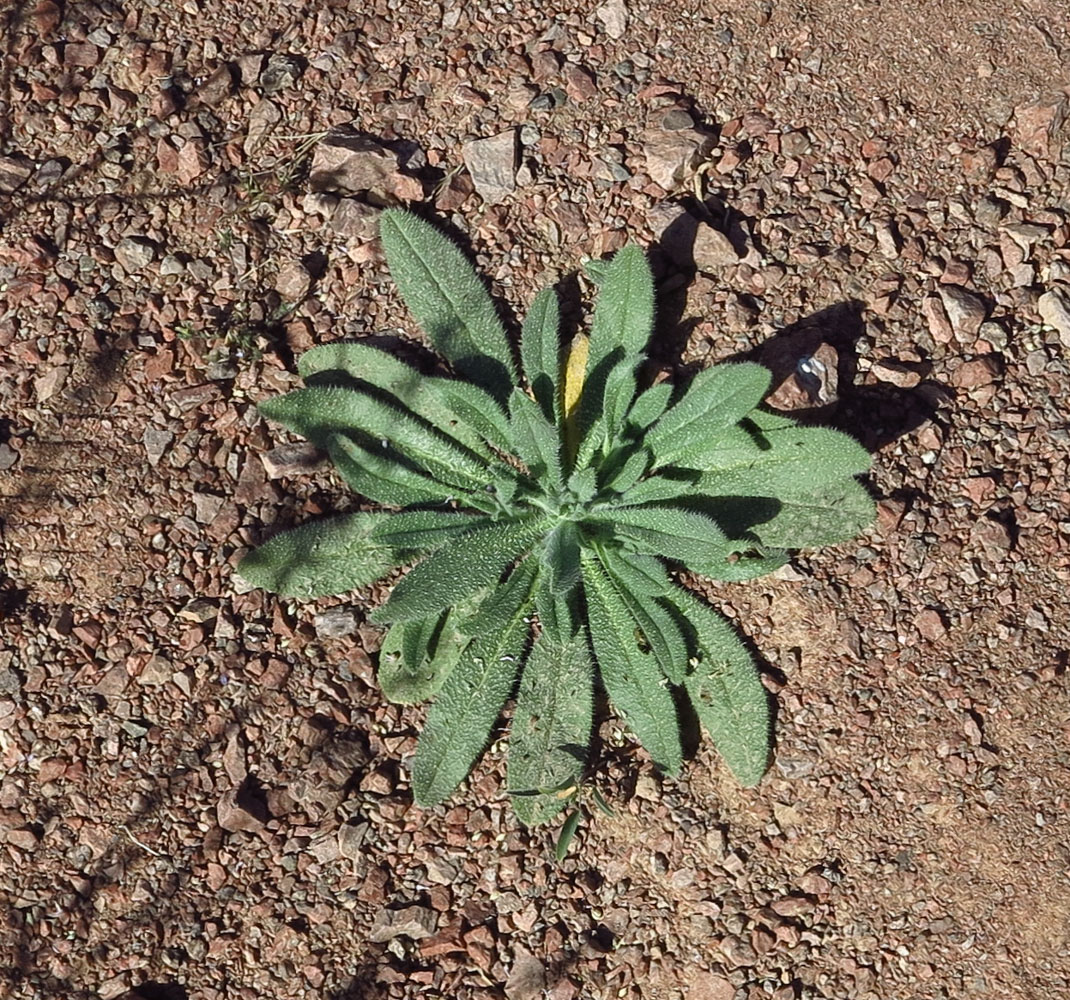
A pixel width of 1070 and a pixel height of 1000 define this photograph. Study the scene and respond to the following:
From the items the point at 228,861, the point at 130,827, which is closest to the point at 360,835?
the point at 228,861

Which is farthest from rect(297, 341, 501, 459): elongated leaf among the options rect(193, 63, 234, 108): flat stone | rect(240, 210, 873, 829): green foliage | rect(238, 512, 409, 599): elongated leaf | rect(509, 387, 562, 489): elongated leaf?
rect(193, 63, 234, 108): flat stone

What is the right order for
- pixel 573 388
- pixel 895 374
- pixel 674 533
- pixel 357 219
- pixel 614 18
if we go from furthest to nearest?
1. pixel 614 18
2. pixel 357 219
3. pixel 573 388
4. pixel 895 374
5. pixel 674 533

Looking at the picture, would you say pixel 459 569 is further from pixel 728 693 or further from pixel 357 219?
pixel 357 219

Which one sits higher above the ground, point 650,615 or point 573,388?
point 573,388

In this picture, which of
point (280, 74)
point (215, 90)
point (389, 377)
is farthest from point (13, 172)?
point (389, 377)

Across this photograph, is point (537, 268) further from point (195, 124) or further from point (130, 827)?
point (130, 827)

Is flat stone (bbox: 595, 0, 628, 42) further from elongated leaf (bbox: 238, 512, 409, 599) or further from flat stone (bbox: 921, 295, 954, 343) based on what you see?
elongated leaf (bbox: 238, 512, 409, 599)
